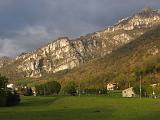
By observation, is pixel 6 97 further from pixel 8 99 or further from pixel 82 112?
pixel 82 112

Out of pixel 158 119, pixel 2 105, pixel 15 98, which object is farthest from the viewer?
pixel 15 98

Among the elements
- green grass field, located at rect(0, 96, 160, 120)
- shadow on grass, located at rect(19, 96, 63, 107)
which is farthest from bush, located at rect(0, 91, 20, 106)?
green grass field, located at rect(0, 96, 160, 120)

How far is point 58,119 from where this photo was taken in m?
53.2

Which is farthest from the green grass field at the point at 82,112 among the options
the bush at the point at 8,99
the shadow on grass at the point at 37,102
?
the shadow on grass at the point at 37,102

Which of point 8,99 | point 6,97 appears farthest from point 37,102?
point 6,97

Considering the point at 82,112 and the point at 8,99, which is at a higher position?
the point at 8,99

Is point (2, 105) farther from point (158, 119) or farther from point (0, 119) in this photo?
point (158, 119)

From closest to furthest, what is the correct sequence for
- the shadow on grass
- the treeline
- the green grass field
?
1. the green grass field
2. the treeline
3. the shadow on grass

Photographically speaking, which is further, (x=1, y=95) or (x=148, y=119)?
(x=1, y=95)

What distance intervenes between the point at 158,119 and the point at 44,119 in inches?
571

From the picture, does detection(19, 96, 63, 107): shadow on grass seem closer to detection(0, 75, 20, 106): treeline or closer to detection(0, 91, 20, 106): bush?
detection(0, 91, 20, 106): bush

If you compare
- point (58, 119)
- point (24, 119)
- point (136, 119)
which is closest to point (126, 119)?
point (136, 119)

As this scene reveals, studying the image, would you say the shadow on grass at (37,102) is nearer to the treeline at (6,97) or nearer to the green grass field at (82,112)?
the treeline at (6,97)

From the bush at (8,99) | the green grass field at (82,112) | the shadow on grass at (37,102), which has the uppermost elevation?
the bush at (8,99)
